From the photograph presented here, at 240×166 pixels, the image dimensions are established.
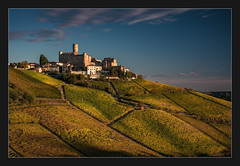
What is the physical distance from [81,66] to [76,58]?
4.60m

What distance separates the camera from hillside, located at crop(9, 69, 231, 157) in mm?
39969

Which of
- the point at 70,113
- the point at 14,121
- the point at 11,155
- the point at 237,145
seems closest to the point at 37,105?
the point at 70,113

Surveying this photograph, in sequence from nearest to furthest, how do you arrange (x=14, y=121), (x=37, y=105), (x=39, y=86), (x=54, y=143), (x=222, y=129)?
1. (x=54, y=143)
2. (x=14, y=121)
3. (x=37, y=105)
4. (x=222, y=129)
5. (x=39, y=86)

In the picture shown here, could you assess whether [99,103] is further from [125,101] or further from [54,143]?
[54,143]

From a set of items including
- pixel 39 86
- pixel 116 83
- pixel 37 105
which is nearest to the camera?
pixel 37 105

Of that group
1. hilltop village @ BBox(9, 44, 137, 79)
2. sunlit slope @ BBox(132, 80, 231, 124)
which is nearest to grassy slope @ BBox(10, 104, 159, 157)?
sunlit slope @ BBox(132, 80, 231, 124)

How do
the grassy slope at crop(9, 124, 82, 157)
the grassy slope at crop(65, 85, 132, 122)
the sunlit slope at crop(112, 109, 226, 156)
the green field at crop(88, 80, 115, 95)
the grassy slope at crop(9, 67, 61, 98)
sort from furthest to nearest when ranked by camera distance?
the green field at crop(88, 80, 115, 95) → the grassy slope at crop(65, 85, 132, 122) → the grassy slope at crop(9, 67, 61, 98) → the sunlit slope at crop(112, 109, 226, 156) → the grassy slope at crop(9, 124, 82, 157)

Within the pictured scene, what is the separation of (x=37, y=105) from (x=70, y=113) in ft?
22.3

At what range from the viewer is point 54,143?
130 ft

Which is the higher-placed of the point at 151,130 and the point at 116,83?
the point at 116,83

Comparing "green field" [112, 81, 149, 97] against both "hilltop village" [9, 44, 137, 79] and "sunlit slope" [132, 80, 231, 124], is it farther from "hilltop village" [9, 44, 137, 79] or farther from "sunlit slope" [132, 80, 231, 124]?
"hilltop village" [9, 44, 137, 79]

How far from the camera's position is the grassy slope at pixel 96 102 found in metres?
60.3

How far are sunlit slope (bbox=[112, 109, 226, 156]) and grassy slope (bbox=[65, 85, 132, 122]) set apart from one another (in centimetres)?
393

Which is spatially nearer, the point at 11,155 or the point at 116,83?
the point at 11,155
